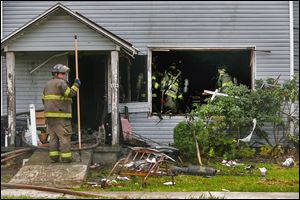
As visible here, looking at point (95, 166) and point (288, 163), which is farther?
point (288, 163)

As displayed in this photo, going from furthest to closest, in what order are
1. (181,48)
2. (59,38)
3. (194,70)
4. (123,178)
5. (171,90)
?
1. (194,70)
2. (171,90)
3. (181,48)
4. (59,38)
5. (123,178)

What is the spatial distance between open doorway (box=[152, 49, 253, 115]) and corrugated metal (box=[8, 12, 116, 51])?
296 centimetres

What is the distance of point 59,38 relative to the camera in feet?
38.6

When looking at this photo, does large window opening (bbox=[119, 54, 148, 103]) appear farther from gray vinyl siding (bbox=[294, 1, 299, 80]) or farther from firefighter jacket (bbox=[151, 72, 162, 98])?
gray vinyl siding (bbox=[294, 1, 299, 80])

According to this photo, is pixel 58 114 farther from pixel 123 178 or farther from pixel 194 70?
pixel 194 70

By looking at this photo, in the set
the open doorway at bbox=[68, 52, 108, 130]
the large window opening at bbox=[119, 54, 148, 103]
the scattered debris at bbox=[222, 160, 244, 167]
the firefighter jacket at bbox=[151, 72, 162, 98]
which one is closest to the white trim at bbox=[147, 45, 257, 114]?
the large window opening at bbox=[119, 54, 148, 103]

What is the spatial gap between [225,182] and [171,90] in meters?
5.32

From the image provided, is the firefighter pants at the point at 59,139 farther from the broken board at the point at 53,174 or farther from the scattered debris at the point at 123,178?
the scattered debris at the point at 123,178

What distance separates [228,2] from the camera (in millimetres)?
14102

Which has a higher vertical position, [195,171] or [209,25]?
[209,25]

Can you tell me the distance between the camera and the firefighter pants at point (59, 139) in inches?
403

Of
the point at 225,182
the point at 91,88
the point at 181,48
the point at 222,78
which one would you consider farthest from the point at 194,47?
the point at 225,182

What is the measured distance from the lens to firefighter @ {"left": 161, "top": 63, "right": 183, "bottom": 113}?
1443 centimetres

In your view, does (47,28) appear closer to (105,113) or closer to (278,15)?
(105,113)
